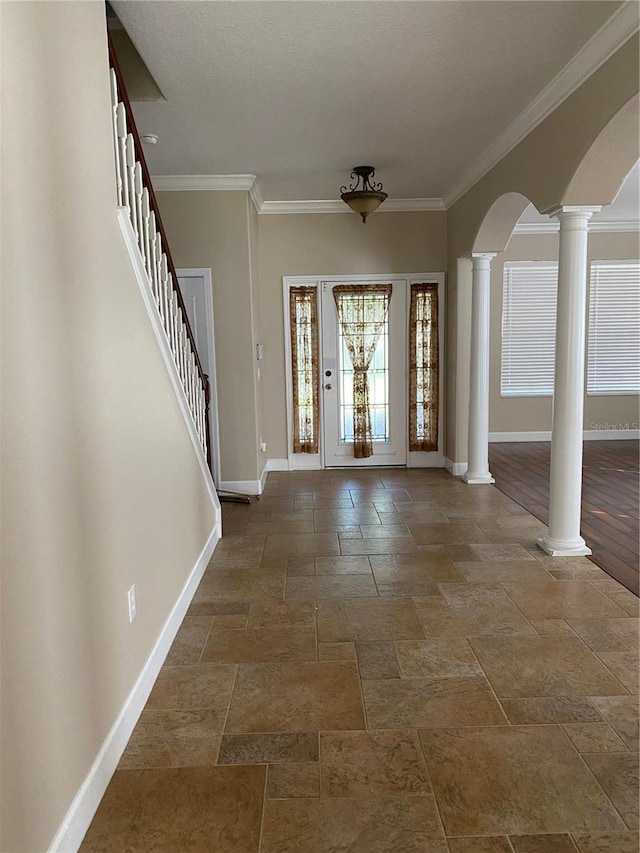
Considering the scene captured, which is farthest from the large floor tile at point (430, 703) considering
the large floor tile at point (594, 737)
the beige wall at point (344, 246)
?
the beige wall at point (344, 246)

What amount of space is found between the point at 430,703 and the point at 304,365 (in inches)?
186

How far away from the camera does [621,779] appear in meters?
1.99

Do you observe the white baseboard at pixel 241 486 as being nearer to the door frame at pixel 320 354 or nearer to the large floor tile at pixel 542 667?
the door frame at pixel 320 354

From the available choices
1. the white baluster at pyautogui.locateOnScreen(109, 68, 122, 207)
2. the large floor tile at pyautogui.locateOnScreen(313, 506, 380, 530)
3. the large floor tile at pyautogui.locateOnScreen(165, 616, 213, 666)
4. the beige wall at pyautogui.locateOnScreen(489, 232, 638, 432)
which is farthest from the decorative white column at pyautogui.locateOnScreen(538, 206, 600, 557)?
the beige wall at pyautogui.locateOnScreen(489, 232, 638, 432)

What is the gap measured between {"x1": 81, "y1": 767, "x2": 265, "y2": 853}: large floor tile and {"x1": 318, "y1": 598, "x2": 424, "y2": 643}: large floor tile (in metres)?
1.03

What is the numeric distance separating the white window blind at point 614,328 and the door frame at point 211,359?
5337 millimetres

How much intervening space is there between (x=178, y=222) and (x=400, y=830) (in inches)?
199

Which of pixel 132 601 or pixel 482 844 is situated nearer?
pixel 482 844

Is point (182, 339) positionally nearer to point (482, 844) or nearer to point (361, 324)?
point (482, 844)

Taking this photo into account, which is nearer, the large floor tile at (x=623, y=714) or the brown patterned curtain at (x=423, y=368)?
the large floor tile at (x=623, y=714)

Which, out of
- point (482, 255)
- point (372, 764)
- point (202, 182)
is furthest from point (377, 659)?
point (202, 182)

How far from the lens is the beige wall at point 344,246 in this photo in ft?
21.3

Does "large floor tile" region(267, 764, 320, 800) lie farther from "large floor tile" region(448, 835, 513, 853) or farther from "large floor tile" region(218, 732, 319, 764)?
"large floor tile" region(448, 835, 513, 853)

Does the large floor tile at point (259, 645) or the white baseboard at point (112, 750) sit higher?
the white baseboard at point (112, 750)
